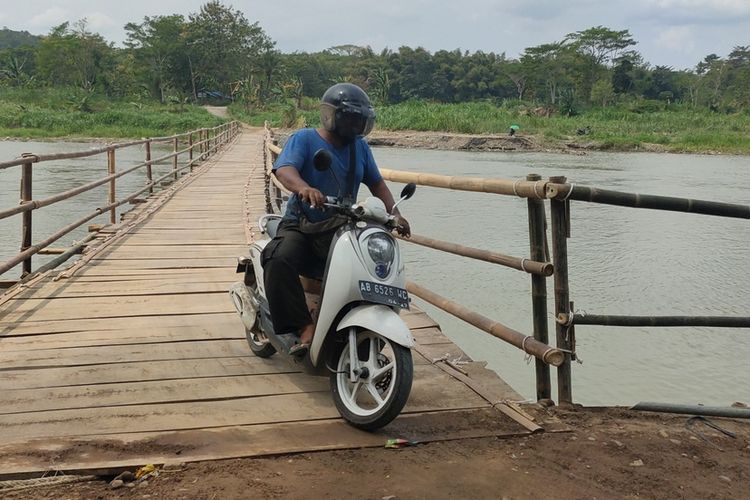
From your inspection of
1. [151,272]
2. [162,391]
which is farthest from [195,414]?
[151,272]

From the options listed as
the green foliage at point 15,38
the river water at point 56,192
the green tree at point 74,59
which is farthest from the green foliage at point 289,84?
the green foliage at point 15,38

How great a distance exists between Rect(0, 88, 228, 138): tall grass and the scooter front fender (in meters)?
38.7

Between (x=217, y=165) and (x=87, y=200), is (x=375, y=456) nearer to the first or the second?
(x=87, y=200)

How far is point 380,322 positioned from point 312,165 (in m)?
0.83

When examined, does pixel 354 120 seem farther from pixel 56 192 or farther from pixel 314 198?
pixel 56 192

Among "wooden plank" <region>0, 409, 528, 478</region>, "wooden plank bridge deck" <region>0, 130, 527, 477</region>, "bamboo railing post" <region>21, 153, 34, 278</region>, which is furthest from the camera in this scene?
"bamboo railing post" <region>21, 153, 34, 278</region>

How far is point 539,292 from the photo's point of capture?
3.05 metres

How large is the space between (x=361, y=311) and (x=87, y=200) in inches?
507

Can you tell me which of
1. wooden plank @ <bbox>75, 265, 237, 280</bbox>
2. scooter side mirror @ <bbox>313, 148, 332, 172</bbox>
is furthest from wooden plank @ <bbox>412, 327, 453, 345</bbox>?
wooden plank @ <bbox>75, 265, 237, 280</bbox>

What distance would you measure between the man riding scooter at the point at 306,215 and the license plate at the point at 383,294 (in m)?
0.31

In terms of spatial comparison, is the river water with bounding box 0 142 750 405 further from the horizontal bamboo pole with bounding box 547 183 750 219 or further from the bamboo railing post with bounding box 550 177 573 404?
the horizontal bamboo pole with bounding box 547 183 750 219

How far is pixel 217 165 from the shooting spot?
1630cm

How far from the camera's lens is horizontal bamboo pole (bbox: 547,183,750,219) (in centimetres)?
281

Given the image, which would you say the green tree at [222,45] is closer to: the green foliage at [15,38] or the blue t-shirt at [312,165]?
the blue t-shirt at [312,165]
